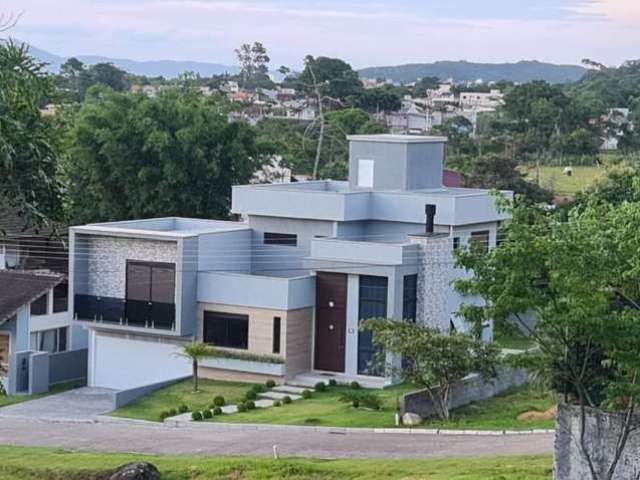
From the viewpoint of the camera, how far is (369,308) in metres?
36.2

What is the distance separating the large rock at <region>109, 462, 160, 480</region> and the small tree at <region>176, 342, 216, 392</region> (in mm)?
10324

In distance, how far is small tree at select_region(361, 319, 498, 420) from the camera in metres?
30.4

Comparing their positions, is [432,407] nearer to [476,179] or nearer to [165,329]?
[165,329]

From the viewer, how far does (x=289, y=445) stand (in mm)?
27844

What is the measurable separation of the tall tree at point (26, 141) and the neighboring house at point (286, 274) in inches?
823

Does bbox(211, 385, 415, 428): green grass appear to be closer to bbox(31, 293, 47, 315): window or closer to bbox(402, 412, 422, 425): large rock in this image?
bbox(402, 412, 422, 425): large rock

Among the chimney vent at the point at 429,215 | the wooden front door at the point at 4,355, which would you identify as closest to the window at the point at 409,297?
the chimney vent at the point at 429,215

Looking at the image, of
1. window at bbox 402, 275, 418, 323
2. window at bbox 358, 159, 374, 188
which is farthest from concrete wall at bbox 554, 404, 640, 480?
window at bbox 358, 159, 374, 188

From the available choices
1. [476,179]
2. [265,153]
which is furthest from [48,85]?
[476,179]

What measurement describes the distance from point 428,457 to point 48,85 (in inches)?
549

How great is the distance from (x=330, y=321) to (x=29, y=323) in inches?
325

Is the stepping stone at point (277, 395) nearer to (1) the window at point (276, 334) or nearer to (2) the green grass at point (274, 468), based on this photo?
(1) the window at point (276, 334)

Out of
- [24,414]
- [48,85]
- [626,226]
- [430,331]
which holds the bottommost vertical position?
[24,414]

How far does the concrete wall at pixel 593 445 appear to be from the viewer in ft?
70.9
